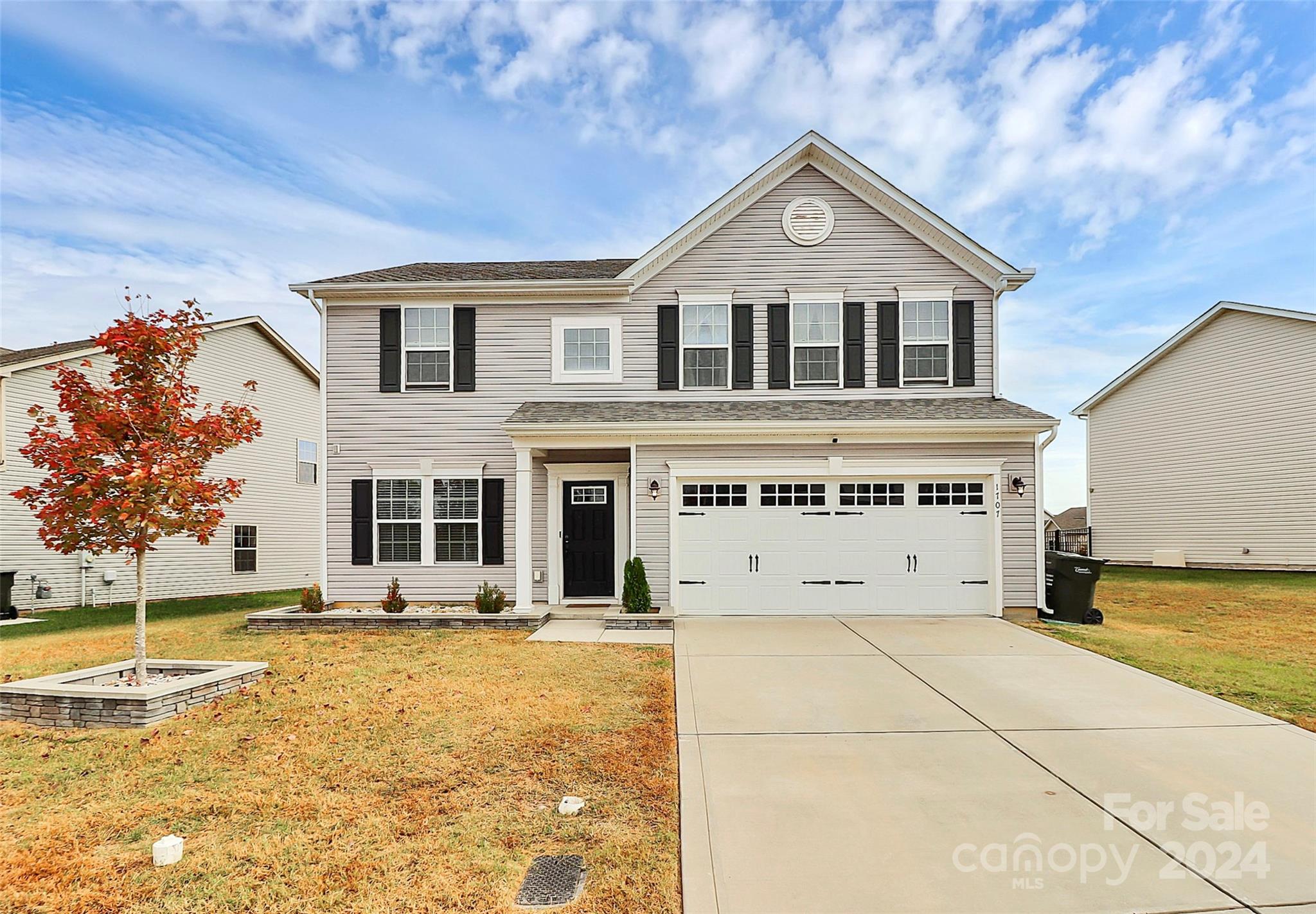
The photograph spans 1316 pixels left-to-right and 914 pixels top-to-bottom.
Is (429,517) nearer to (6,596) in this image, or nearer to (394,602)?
(394,602)

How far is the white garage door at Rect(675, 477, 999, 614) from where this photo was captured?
38.3 feet

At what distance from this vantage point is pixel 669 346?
12.7 metres

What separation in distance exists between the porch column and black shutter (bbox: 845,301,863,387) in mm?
6098

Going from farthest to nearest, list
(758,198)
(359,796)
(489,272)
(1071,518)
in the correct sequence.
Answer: (1071,518) → (489,272) → (758,198) → (359,796)

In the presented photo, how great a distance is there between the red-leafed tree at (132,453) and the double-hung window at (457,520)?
5.23 metres

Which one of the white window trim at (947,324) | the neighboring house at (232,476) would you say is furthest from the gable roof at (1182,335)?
the neighboring house at (232,476)

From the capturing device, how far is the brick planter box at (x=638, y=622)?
10648 mm

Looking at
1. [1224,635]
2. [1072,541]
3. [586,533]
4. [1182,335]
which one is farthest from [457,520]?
[1072,541]

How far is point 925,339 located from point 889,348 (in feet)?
2.31

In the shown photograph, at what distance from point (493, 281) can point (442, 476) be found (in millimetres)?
A: 3709

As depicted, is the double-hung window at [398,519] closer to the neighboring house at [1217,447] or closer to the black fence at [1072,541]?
the neighboring house at [1217,447]

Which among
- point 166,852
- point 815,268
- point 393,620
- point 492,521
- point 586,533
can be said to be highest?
point 815,268

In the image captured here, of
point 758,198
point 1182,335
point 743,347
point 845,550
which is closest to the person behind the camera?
point 845,550

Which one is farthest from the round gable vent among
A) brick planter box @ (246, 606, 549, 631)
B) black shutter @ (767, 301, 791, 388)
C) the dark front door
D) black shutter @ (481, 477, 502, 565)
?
brick planter box @ (246, 606, 549, 631)
